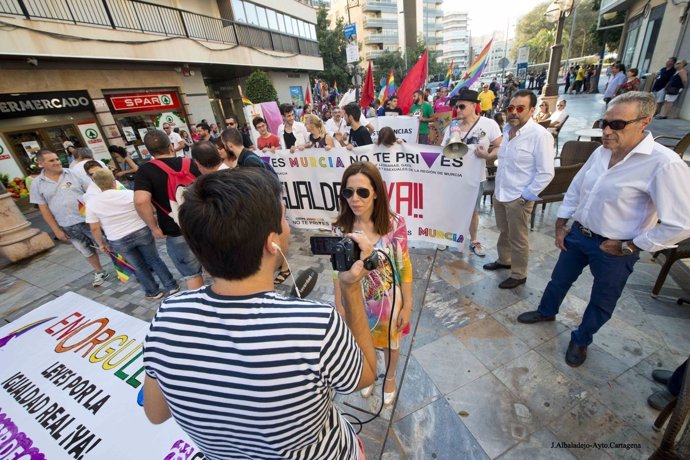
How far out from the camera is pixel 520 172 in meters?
3.06

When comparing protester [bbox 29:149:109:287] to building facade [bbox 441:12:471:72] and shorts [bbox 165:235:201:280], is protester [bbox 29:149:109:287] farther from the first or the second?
building facade [bbox 441:12:471:72]

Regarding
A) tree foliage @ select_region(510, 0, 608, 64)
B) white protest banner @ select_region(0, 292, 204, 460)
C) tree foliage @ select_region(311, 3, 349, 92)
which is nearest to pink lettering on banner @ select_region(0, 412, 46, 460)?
white protest banner @ select_region(0, 292, 204, 460)

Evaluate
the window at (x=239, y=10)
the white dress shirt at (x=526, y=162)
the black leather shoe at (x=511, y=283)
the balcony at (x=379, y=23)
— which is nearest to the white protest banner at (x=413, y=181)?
the white dress shirt at (x=526, y=162)

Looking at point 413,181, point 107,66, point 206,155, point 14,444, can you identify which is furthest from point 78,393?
point 107,66

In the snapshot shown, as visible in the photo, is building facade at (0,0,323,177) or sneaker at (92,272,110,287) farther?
building facade at (0,0,323,177)

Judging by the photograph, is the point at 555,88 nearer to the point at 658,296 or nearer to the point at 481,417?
the point at 658,296

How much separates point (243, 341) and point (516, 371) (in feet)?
8.36

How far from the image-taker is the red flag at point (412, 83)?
21.8 ft

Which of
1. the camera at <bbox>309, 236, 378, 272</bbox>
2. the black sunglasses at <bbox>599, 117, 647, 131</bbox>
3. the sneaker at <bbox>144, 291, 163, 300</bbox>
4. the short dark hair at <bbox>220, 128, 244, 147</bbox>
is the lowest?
the sneaker at <bbox>144, 291, 163, 300</bbox>

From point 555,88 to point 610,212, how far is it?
11.2 m

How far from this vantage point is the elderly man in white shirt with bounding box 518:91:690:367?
72.4 inches

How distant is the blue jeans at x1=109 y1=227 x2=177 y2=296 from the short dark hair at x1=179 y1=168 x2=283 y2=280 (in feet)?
11.3

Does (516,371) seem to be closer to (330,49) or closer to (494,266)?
(494,266)

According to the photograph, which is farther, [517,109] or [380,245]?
[517,109]
